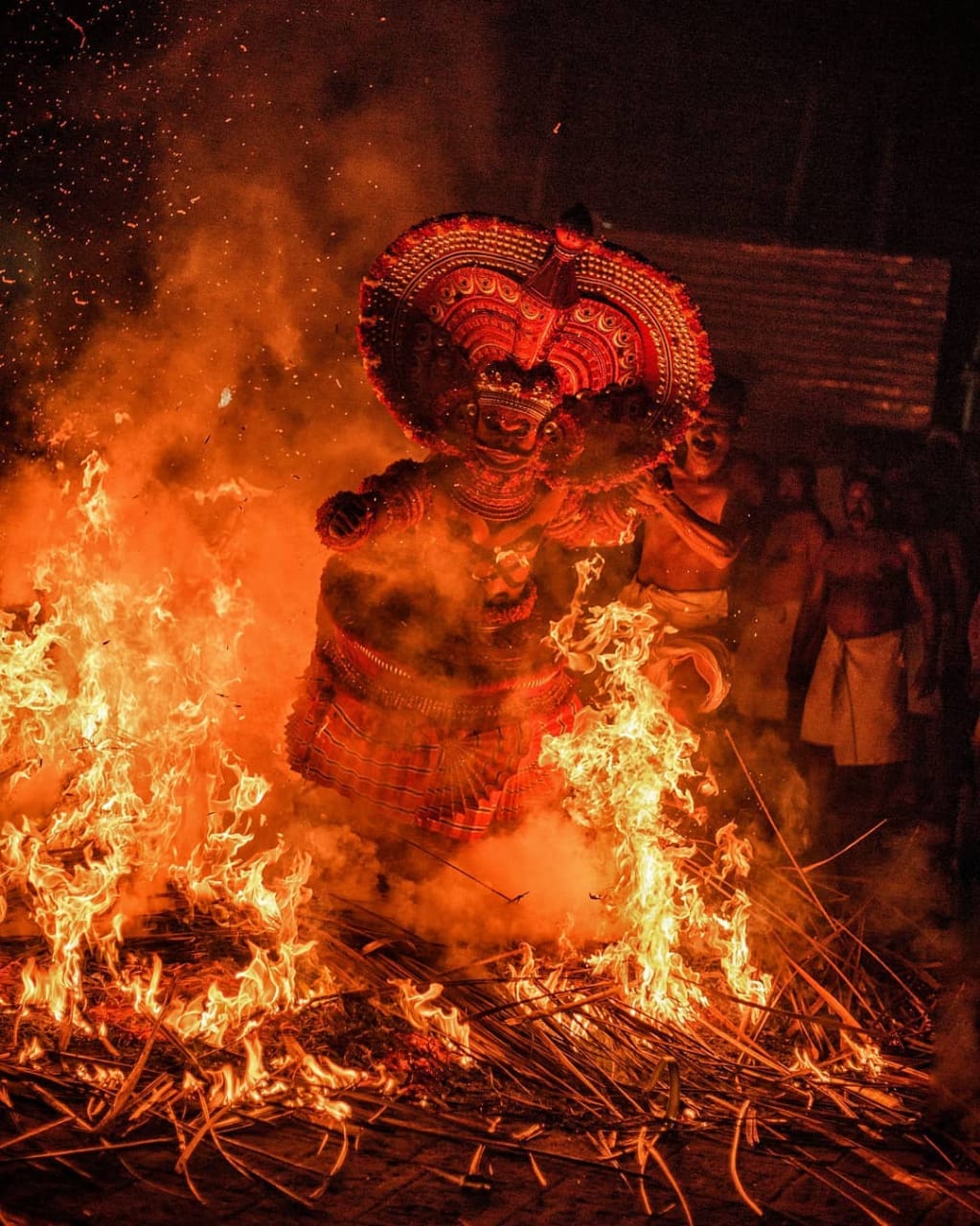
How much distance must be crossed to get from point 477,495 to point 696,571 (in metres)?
1.88

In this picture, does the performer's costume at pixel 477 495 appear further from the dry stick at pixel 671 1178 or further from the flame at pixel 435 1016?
the dry stick at pixel 671 1178

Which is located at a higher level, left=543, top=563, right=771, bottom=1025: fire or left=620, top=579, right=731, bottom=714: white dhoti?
left=620, top=579, right=731, bottom=714: white dhoti

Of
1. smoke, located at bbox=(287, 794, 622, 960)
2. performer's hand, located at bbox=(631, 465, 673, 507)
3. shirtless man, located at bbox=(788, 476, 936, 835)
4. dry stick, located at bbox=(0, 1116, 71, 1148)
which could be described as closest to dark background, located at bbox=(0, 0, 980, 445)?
shirtless man, located at bbox=(788, 476, 936, 835)

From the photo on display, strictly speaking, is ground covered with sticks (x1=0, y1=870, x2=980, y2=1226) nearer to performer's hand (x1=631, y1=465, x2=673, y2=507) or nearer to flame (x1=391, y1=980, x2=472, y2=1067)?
flame (x1=391, y1=980, x2=472, y2=1067)

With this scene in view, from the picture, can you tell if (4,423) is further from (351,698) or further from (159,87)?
(351,698)

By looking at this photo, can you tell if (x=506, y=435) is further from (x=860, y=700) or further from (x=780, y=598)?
(x=860, y=700)

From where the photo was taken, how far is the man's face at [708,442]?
5582mm

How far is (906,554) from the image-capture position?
6.43 meters

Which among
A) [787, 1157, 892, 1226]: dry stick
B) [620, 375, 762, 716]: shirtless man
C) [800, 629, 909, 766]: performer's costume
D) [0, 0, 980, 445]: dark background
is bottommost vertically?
[787, 1157, 892, 1226]: dry stick

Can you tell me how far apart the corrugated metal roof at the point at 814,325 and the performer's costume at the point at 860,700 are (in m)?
1.28

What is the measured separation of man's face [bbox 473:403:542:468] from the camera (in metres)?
4.07

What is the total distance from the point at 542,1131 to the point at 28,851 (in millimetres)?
2289

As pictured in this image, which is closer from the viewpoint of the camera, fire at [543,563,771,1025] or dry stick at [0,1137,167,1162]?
dry stick at [0,1137,167,1162]

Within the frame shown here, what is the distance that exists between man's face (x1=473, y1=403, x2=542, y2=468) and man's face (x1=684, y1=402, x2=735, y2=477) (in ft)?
5.48
